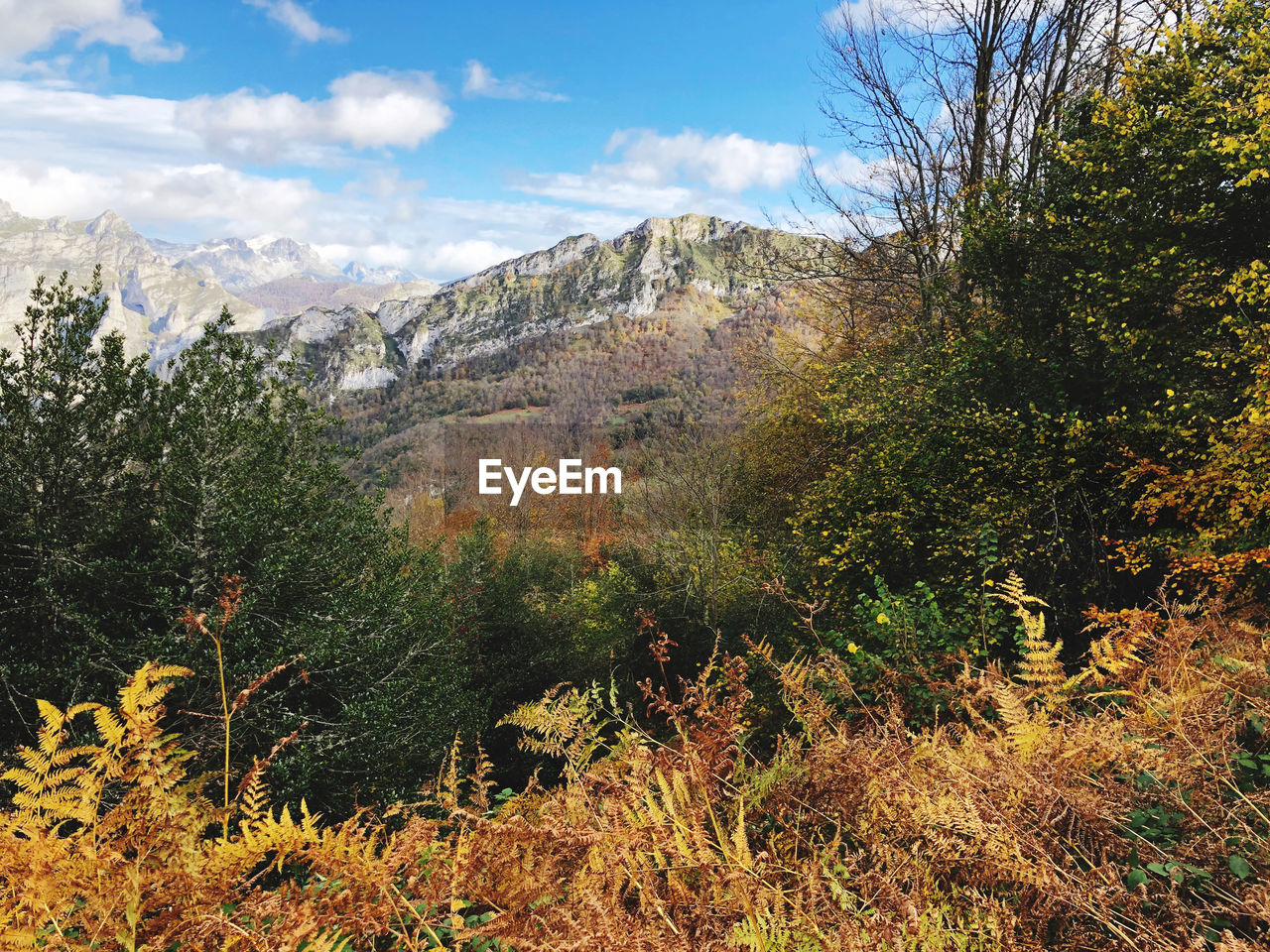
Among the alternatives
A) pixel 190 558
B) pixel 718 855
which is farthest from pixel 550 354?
pixel 718 855

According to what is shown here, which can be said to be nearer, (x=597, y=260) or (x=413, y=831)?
(x=413, y=831)

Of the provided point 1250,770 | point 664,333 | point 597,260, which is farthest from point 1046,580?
point 597,260

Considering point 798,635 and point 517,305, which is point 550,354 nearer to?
point 517,305

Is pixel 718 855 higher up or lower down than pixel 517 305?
lower down

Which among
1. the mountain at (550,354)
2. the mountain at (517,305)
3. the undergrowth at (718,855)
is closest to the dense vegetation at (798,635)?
the undergrowth at (718,855)

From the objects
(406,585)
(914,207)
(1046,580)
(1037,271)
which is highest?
(914,207)

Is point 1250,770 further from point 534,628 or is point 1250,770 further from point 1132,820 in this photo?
point 534,628
